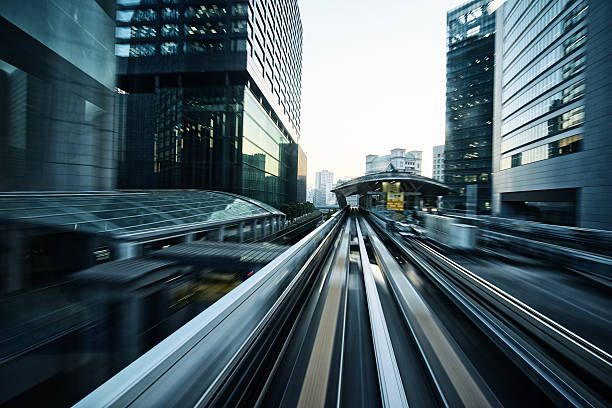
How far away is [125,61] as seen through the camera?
66.2ft

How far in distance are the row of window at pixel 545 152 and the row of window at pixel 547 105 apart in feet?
9.79

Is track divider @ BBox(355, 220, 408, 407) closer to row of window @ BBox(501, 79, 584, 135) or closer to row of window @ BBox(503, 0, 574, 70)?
row of window @ BBox(501, 79, 584, 135)

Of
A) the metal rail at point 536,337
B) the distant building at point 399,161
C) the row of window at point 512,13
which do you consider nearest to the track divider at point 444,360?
the metal rail at point 536,337

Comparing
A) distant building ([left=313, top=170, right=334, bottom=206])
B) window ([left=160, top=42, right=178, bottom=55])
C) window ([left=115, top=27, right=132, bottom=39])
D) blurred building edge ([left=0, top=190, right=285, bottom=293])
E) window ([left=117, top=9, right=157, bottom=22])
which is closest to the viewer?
blurred building edge ([left=0, top=190, right=285, bottom=293])

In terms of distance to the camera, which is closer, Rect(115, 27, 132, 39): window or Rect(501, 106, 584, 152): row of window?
Rect(501, 106, 584, 152): row of window

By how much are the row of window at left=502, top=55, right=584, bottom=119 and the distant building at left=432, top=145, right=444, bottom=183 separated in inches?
2847

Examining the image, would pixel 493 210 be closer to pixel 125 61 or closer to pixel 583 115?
pixel 583 115

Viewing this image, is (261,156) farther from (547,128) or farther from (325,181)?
(325,181)

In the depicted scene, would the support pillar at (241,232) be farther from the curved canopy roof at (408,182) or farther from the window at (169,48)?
the curved canopy roof at (408,182)

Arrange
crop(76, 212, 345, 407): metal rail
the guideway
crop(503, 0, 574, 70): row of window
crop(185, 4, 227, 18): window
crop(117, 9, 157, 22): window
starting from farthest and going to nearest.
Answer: crop(117, 9, 157, 22): window
crop(185, 4, 227, 18): window
crop(503, 0, 574, 70): row of window
the guideway
crop(76, 212, 345, 407): metal rail

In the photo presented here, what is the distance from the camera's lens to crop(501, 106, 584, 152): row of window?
15156 millimetres

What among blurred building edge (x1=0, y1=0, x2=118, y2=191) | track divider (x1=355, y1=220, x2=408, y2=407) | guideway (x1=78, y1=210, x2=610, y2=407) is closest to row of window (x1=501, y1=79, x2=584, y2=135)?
guideway (x1=78, y1=210, x2=610, y2=407)

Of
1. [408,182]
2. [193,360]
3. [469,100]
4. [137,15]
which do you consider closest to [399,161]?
[469,100]

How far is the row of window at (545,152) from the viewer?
15.3 meters
